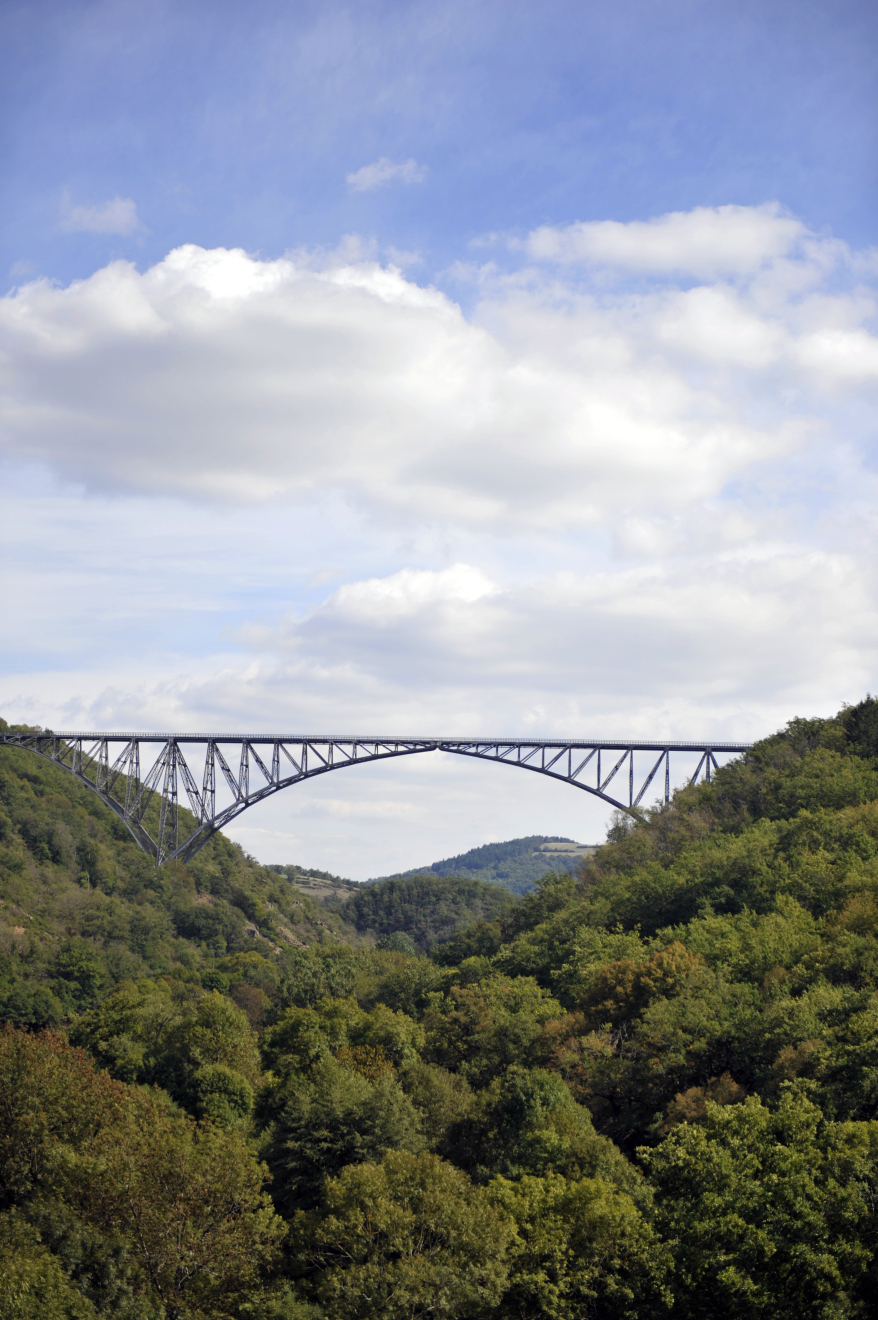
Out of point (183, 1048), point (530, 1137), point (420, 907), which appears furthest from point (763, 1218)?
point (420, 907)

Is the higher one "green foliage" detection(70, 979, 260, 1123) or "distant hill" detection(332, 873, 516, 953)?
"green foliage" detection(70, 979, 260, 1123)

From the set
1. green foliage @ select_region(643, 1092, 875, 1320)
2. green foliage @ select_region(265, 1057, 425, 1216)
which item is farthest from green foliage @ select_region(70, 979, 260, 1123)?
green foliage @ select_region(643, 1092, 875, 1320)

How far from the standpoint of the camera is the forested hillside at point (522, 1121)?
26281 millimetres

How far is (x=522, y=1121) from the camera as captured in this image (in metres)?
36.4

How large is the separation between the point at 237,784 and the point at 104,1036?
19.1m

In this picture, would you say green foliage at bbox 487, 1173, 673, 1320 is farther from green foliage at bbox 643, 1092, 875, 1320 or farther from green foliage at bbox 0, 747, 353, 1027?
green foliage at bbox 0, 747, 353, 1027

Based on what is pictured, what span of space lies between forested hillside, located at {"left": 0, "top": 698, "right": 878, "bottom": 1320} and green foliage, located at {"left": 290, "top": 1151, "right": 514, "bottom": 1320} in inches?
3.1

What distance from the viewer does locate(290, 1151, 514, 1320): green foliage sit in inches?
1012

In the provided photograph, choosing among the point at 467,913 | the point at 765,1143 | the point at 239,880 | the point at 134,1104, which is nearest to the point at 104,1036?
the point at 134,1104

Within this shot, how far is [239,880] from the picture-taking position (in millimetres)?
116562

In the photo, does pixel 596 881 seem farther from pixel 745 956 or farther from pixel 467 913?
pixel 467 913

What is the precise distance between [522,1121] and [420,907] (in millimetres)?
143088

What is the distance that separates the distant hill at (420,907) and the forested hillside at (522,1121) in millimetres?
106860

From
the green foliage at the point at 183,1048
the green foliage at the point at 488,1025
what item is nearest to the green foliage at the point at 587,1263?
the green foliage at the point at 488,1025
